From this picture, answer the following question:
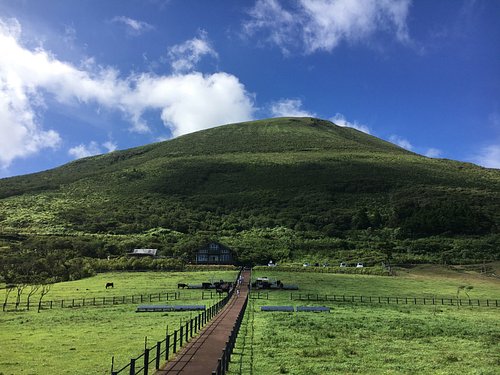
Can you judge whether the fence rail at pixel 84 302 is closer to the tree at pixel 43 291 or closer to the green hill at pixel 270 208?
the tree at pixel 43 291

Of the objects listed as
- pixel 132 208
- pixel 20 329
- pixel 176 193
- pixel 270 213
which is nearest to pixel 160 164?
pixel 176 193

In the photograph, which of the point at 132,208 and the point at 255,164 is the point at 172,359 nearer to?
the point at 132,208

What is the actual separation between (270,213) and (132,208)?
4086 cm

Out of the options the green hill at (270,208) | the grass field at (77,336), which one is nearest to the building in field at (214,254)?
the green hill at (270,208)

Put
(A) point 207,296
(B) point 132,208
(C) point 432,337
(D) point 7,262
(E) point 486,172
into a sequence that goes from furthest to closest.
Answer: (E) point 486,172, (B) point 132,208, (D) point 7,262, (A) point 207,296, (C) point 432,337

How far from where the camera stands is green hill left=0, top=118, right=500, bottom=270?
327 feet

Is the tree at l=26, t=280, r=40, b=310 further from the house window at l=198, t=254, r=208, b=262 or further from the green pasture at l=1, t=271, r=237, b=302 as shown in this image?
the house window at l=198, t=254, r=208, b=262

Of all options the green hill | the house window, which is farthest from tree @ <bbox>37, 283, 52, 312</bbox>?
the house window

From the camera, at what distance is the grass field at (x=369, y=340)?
19.6 m

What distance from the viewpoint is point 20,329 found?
30484mm

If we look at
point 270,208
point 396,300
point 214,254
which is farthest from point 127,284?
point 270,208

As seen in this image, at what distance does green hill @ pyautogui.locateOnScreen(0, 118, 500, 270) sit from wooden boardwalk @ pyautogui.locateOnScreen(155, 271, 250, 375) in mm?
64723

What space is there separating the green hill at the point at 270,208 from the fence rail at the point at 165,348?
6495 cm

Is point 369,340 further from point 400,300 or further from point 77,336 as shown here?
point 400,300
